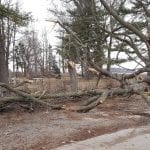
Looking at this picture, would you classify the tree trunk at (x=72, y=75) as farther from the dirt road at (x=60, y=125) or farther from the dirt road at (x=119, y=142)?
the dirt road at (x=119, y=142)

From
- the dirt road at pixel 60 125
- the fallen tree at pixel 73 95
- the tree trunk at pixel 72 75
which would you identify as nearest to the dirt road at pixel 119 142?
the dirt road at pixel 60 125

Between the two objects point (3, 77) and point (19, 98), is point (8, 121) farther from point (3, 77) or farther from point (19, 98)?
point (3, 77)

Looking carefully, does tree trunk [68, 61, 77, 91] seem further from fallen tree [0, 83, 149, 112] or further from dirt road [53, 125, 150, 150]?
dirt road [53, 125, 150, 150]

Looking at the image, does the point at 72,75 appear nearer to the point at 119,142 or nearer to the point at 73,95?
the point at 73,95

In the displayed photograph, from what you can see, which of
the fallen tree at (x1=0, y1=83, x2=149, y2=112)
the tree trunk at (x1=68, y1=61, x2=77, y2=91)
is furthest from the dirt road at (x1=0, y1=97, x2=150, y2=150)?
the tree trunk at (x1=68, y1=61, x2=77, y2=91)

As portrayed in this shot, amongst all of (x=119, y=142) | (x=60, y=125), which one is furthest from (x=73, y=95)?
(x=119, y=142)

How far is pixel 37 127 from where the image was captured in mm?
10242

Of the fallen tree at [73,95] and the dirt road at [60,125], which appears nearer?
the dirt road at [60,125]

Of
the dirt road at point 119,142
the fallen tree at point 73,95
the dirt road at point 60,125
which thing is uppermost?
the fallen tree at point 73,95

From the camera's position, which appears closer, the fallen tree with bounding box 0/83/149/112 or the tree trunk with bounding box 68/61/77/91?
the fallen tree with bounding box 0/83/149/112

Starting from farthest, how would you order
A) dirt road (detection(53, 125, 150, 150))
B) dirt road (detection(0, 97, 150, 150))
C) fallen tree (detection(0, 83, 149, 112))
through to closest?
fallen tree (detection(0, 83, 149, 112)) < dirt road (detection(0, 97, 150, 150)) < dirt road (detection(53, 125, 150, 150))

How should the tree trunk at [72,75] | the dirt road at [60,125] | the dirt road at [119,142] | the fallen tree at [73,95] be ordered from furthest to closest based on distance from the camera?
the tree trunk at [72,75]
the fallen tree at [73,95]
the dirt road at [60,125]
the dirt road at [119,142]

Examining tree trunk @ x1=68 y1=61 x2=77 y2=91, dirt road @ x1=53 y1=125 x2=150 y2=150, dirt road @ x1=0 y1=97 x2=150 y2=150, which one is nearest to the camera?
dirt road @ x1=53 y1=125 x2=150 y2=150

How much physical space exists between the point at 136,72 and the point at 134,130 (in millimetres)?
4208
